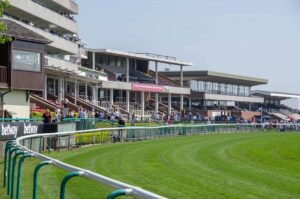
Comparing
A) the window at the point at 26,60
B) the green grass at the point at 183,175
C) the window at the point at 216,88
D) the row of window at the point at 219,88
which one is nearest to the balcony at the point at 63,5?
the window at the point at 26,60

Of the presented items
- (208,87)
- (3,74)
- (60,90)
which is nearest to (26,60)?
(3,74)

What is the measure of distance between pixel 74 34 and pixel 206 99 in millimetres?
31102

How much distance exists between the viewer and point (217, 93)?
90000 mm

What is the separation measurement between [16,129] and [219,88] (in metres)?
72.9

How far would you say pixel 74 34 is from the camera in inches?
2383

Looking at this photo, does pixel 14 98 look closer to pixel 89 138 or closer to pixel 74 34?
pixel 89 138

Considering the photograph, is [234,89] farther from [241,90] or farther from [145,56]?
[145,56]

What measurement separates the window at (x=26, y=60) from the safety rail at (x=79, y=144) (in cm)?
627

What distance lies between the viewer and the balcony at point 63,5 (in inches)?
2108

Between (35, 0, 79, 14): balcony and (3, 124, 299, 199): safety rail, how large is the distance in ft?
61.9

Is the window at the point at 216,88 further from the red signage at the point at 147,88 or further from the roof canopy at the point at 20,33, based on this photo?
the roof canopy at the point at 20,33

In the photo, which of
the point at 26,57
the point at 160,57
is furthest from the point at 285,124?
the point at 26,57

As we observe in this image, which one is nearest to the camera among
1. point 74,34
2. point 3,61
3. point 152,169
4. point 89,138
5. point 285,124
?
point 152,169

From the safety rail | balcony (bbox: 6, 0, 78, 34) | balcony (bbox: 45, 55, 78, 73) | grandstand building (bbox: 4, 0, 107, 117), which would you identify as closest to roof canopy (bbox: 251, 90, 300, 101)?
the safety rail
